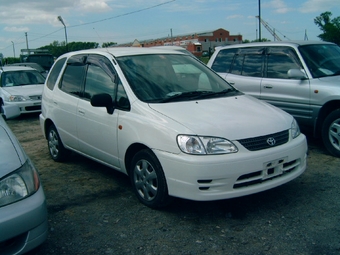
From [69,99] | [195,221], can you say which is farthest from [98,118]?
[195,221]

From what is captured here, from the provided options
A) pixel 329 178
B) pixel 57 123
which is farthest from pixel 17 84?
pixel 329 178

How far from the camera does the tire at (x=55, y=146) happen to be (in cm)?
613

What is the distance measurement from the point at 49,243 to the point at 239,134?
2031 mm

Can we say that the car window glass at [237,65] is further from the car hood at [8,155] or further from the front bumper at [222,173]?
the car hood at [8,155]

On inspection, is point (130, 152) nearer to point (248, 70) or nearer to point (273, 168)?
point (273, 168)

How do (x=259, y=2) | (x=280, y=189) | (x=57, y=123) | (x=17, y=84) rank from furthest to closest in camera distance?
(x=259, y=2) < (x=17, y=84) < (x=57, y=123) < (x=280, y=189)

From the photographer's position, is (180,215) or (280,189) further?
(280,189)

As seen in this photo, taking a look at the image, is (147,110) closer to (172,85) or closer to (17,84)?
(172,85)

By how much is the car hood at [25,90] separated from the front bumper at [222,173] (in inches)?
348

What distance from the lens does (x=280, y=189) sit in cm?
467

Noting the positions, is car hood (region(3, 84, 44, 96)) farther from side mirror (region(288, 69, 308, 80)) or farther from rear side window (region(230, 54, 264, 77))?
side mirror (region(288, 69, 308, 80))

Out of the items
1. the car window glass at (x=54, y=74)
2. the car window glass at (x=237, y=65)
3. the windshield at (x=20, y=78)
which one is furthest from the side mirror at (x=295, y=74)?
the windshield at (x=20, y=78)

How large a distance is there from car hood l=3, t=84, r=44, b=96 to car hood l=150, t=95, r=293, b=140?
8487mm

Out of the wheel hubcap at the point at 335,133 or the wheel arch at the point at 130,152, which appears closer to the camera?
the wheel arch at the point at 130,152
